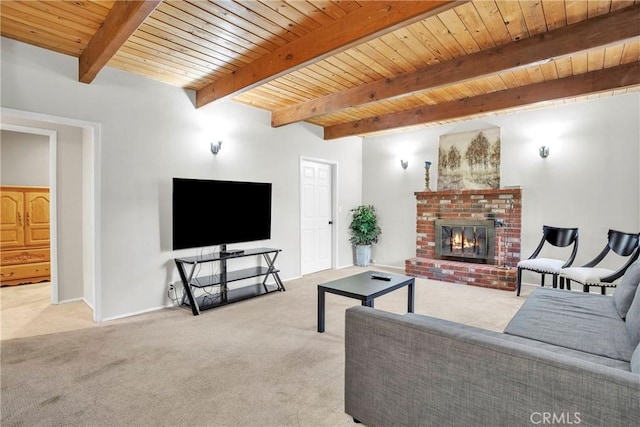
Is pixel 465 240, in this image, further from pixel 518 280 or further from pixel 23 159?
pixel 23 159

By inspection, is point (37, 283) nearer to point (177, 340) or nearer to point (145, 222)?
point (145, 222)

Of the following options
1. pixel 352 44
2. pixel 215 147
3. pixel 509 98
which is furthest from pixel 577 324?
pixel 215 147

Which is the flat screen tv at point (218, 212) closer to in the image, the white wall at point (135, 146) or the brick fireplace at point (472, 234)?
the white wall at point (135, 146)

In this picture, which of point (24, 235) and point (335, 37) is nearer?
point (335, 37)

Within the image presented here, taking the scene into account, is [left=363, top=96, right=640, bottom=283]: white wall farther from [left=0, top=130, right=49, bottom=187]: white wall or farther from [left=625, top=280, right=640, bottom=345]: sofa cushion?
[left=0, top=130, right=49, bottom=187]: white wall

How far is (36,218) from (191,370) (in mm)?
4423

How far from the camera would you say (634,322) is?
187 cm

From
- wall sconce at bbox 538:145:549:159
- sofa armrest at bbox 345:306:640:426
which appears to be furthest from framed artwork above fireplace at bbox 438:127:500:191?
sofa armrest at bbox 345:306:640:426

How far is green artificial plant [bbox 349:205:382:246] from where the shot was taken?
624 cm

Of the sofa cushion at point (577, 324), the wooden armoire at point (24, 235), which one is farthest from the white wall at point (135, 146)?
the sofa cushion at point (577, 324)

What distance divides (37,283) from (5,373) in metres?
3.31

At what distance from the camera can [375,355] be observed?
1.56 m

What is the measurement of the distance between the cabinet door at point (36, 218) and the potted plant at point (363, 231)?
4971 millimetres

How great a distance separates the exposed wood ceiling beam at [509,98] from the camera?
3379 millimetres
